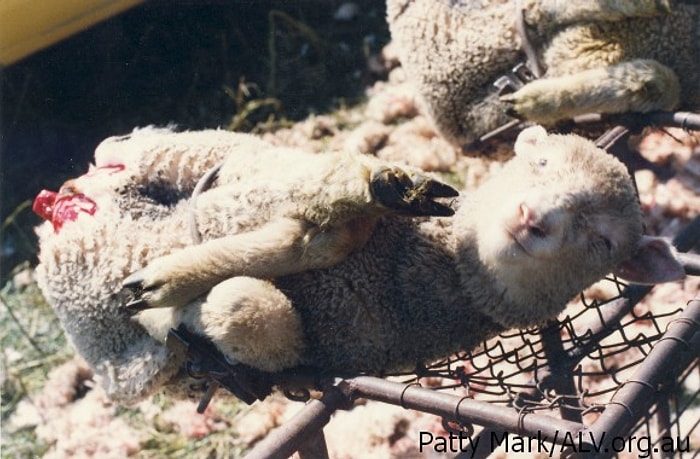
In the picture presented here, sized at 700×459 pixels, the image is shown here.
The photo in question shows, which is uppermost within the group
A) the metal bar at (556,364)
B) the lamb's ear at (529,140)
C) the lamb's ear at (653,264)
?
the lamb's ear at (529,140)

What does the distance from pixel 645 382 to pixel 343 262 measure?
97 centimetres

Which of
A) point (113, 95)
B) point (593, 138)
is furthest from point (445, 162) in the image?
point (113, 95)

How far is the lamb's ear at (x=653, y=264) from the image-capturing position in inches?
Answer: 114

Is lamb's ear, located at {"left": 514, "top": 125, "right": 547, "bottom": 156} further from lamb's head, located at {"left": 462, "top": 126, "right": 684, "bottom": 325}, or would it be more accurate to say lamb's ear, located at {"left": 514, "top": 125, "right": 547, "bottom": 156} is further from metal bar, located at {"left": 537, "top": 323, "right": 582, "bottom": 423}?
metal bar, located at {"left": 537, "top": 323, "right": 582, "bottom": 423}

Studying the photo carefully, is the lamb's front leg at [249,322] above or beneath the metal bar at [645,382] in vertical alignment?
above

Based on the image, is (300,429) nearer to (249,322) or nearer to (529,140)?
(249,322)

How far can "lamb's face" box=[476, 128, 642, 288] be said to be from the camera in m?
2.75

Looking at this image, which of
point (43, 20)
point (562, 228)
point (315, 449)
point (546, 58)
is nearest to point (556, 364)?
point (562, 228)

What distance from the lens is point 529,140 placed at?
10.4 ft

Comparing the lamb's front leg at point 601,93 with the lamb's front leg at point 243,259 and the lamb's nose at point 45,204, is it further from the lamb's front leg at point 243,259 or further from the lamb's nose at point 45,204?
the lamb's nose at point 45,204

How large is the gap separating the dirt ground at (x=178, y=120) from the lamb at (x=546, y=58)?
400mm

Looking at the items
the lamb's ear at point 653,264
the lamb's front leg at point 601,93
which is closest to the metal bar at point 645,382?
the lamb's ear at point 653,264

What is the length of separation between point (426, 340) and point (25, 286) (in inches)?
125

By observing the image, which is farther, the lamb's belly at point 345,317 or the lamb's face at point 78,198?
the lamb's face at point 78,198
